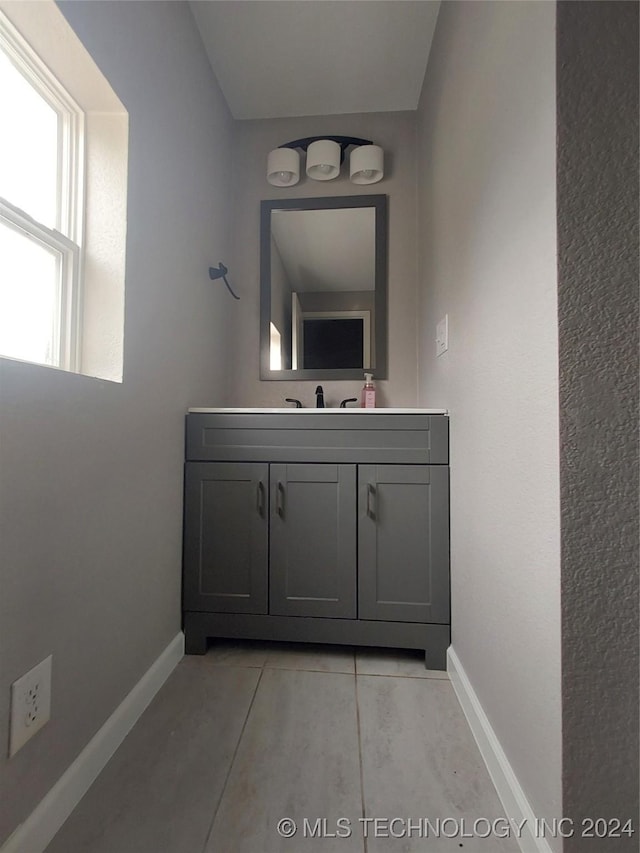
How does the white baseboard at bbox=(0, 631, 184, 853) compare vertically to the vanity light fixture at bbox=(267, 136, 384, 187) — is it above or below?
below

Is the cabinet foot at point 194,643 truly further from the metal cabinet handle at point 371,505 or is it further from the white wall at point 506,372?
the white wall at point 506,372

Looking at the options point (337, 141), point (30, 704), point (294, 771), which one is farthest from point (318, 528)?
point (337, 141)

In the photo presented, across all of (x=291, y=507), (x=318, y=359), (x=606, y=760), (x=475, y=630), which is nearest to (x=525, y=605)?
(x=606, y=760)

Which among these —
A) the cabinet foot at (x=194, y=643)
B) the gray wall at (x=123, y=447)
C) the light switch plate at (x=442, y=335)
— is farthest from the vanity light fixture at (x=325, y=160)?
the cabinet foot at (x=194, y=643)

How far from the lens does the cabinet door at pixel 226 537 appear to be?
1495mm

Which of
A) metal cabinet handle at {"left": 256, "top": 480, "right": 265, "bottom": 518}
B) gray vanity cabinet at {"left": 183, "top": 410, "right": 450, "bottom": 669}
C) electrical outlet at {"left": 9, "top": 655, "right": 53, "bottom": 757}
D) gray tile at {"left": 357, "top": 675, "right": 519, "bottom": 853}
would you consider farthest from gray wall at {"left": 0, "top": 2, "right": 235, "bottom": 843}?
gray tile at {"left": 357, "top": 675, "right": 519, "bottom": 853}

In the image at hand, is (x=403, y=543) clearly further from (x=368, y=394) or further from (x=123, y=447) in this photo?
(x=123, y=447)

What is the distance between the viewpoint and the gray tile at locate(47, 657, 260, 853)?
82cm

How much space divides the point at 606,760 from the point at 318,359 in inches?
68.7

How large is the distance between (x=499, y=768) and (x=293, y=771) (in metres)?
0.50

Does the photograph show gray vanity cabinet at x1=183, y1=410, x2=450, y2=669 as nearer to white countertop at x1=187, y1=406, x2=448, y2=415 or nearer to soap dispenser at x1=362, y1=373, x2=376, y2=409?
white countertop at x1=187, y1=406, x2=448, y2=415

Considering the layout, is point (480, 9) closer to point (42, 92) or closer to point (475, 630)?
point (42, 92)

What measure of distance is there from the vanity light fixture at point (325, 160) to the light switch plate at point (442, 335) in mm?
1037

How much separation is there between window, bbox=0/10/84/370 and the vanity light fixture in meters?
1.16
